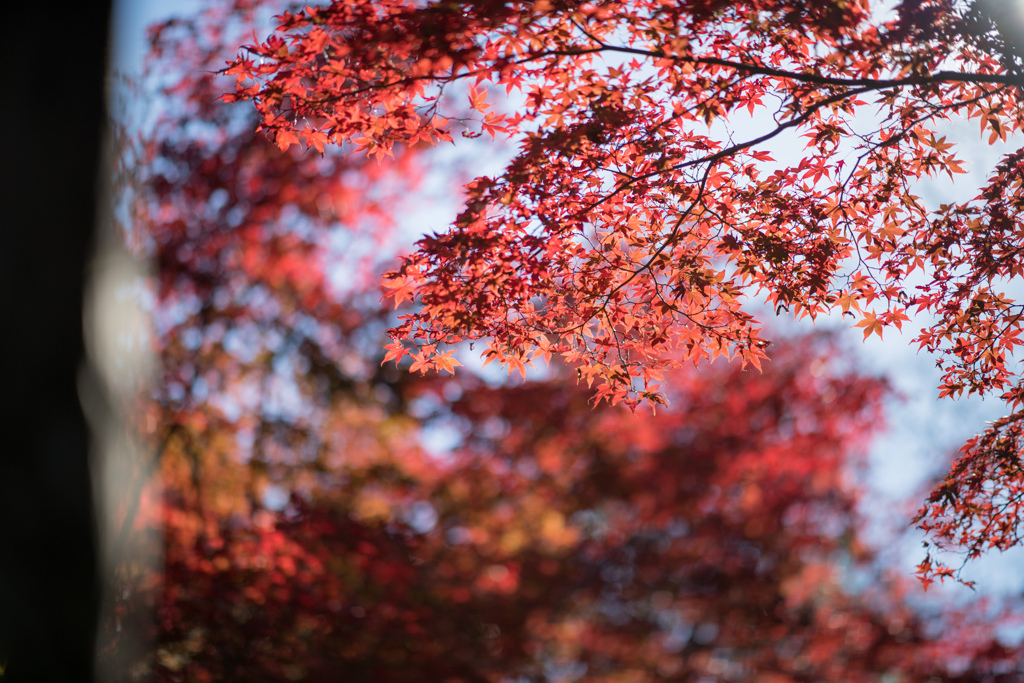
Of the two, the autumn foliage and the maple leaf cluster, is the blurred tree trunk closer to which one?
the maple leaf cluster

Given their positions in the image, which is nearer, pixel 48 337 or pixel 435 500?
pixel 48 337

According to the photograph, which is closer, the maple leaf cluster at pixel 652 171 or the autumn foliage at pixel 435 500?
the maple leaf cluster at pixel 652 171

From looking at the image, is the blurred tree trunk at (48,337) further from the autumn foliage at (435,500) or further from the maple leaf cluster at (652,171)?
the autumn foliage at (435,500)

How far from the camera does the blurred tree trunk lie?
2379mm

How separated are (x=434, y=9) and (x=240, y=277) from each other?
4113 millimetres

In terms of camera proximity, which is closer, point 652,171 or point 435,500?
point 652,171

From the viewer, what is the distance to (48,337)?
7.97 ft

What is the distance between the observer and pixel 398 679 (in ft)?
16.2

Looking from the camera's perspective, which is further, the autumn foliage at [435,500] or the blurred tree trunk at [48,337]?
the autumn foliage at [435,500]

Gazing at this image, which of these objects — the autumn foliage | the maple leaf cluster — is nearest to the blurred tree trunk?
the maple leaf cluster

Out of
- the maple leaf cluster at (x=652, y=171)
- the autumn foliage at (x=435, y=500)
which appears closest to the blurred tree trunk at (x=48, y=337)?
the maple leaf cluster at (x=652, y=171)

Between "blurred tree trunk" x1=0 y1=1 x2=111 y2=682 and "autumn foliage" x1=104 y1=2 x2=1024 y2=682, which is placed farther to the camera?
"autumn foliage" x1=104 y1=2 x2=1024 y2=682

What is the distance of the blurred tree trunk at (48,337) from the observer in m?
2.38

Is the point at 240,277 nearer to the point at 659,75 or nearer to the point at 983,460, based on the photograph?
the point at 659,75
